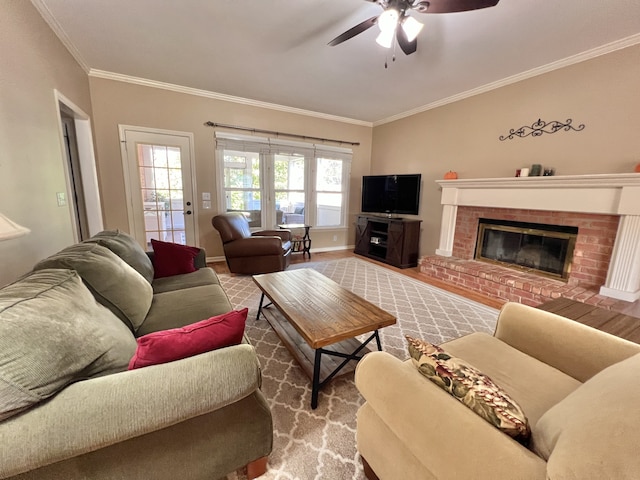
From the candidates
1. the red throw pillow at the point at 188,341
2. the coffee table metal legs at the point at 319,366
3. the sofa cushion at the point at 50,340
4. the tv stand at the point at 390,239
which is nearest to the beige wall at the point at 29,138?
the sofa cushion at the point at 50,340

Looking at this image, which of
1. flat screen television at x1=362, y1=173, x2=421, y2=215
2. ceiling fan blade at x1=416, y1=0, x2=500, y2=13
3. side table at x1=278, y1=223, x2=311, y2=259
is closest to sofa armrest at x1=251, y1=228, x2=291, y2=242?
side table at x1=278, y1=223, x2=311, y2=259

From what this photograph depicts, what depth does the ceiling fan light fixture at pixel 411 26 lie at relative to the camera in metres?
1.80

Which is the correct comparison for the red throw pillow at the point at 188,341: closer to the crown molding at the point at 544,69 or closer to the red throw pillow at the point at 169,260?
the red throw pillow at the point at 169,260

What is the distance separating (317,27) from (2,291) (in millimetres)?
2766

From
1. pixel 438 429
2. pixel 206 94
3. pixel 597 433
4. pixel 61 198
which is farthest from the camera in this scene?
pixel 206 94

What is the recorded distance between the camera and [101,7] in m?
2.15

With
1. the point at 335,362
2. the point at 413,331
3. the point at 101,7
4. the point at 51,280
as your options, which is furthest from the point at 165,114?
the point at 413,331

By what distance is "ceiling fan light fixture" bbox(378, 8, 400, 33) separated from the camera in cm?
172

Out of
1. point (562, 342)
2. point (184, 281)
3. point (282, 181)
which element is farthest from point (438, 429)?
point (282, 181)

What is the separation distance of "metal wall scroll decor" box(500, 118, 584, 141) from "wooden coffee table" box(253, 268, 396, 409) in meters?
2.98

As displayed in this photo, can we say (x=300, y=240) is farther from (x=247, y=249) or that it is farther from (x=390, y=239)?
(x=390, y=239)

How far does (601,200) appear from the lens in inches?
101

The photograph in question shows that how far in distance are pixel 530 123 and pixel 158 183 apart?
4972mm

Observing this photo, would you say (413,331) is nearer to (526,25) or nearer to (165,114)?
(526,25)
